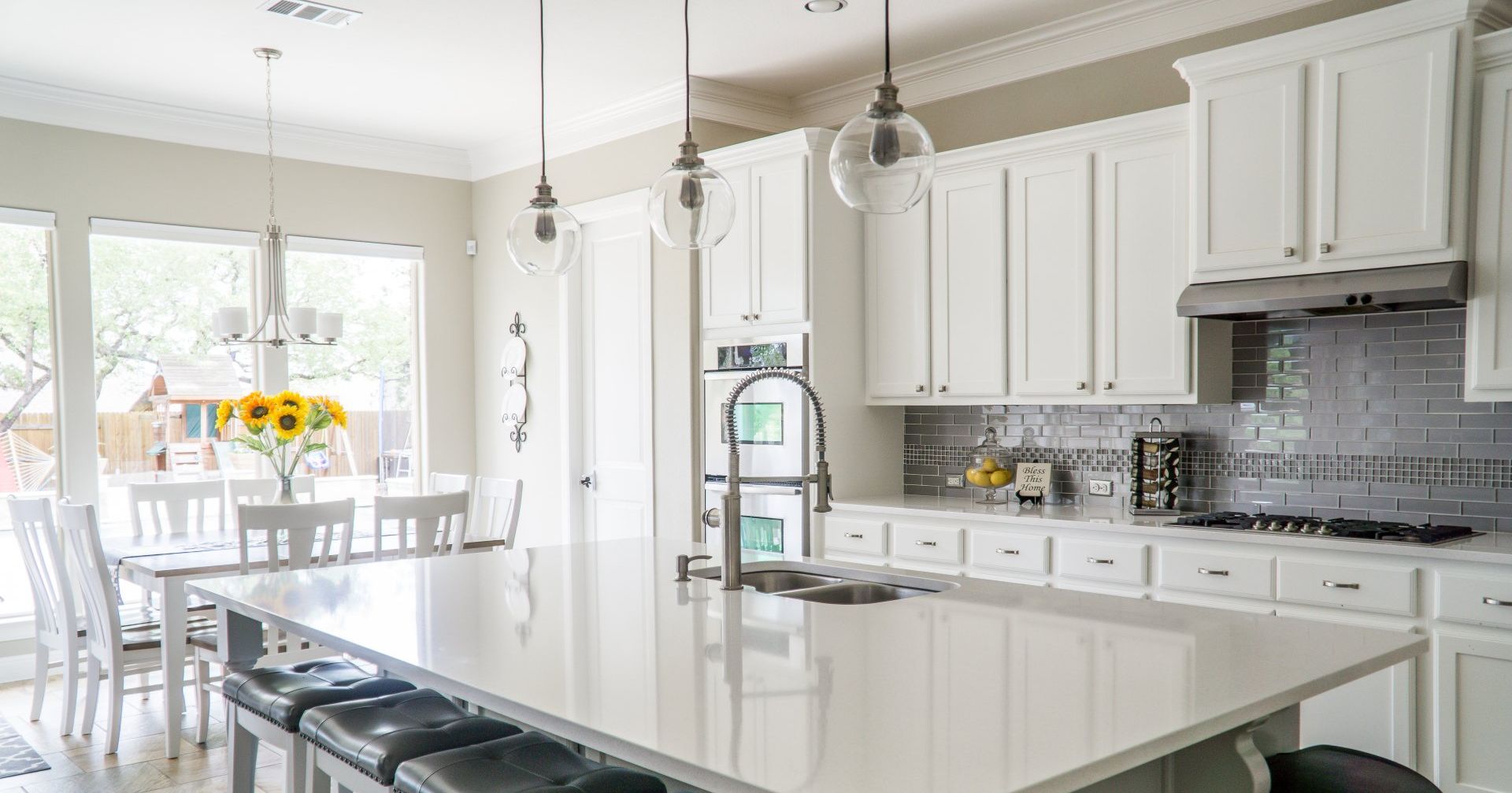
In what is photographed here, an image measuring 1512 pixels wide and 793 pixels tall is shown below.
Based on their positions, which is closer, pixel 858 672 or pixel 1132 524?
pixel 858 672

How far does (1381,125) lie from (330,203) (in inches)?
198

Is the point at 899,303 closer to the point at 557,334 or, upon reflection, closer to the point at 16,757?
the point at 557,334

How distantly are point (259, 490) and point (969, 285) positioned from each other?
3519 mm

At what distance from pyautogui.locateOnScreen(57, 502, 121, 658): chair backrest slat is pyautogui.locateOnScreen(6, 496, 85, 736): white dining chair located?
0.19ft

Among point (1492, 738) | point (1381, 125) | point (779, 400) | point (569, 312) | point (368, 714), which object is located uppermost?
point (1381, 125)

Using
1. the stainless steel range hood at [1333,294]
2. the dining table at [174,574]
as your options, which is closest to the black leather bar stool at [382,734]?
the dining table at [174,574]

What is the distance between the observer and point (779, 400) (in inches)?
180

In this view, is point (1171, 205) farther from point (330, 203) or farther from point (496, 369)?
point (330, 203)

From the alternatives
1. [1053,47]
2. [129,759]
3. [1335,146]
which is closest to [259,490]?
[129,759]

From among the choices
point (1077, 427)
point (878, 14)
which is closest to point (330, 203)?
point (878, 14)

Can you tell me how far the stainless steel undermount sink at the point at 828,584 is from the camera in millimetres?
2484

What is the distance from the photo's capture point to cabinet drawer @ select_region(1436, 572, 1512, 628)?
277cm

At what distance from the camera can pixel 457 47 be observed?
175 inches

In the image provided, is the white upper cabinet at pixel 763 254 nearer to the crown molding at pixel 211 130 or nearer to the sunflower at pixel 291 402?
the sunflower at pixel 291 402
